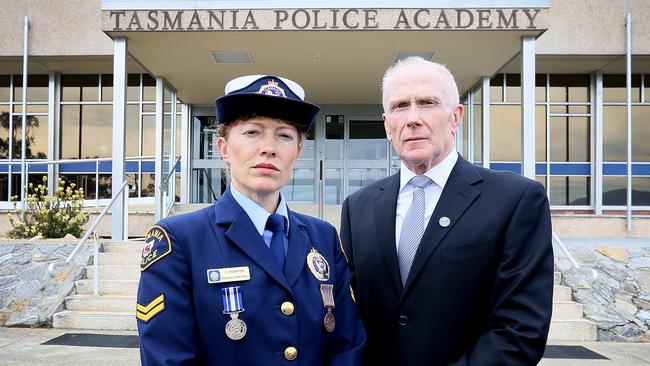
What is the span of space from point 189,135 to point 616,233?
9167 mm

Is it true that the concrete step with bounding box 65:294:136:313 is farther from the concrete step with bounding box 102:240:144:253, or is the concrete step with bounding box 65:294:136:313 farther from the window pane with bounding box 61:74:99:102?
the window pane with bounding box 61:74:99:102

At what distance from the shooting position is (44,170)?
1266 centimetres

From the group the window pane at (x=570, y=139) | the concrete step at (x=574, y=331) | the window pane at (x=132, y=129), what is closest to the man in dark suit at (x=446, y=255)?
the concrete step at (x=574, y=331)

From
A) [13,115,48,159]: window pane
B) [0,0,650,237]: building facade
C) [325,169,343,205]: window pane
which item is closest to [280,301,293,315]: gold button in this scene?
[0,0,650,237]: building facade

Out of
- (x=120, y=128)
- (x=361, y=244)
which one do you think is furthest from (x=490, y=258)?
(x=120, y=128)

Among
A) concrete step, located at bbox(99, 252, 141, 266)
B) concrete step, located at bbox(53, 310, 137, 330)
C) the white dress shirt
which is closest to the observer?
the white dress shirt

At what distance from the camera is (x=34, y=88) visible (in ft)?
43.0

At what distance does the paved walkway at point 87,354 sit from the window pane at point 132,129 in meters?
7.80

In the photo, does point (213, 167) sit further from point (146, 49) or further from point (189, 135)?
point (146, 49)

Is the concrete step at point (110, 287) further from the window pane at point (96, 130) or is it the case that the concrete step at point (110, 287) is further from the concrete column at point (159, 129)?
the window pane at point (96, 130)

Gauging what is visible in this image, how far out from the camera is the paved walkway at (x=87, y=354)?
448cm

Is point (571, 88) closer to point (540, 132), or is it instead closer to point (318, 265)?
point (540, 132)

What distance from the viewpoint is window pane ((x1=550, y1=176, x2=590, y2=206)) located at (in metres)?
12.5

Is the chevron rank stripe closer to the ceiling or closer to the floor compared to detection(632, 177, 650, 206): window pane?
closer to the floor
